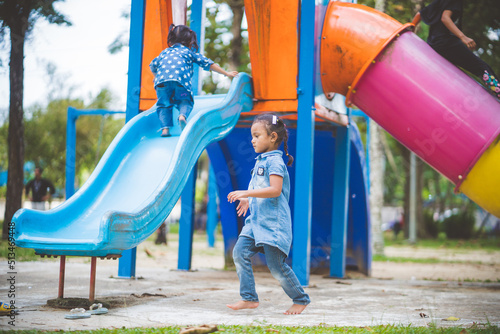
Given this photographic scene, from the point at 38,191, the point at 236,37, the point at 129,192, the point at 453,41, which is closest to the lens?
the point at 129,192

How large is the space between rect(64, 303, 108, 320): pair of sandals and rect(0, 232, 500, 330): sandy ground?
0.06m

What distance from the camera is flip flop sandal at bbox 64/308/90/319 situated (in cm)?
373

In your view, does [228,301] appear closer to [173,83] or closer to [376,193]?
[173,83]

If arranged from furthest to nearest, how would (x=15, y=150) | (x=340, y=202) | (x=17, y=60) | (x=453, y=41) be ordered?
(x=15, y=150) → (x=17, y=60) → (x=340, y=202) → (x=453, y=41)

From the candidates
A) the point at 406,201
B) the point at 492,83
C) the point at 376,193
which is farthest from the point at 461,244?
the point at 492,83

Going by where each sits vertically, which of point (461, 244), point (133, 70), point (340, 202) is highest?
point (133, 70)

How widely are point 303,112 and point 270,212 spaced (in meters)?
2.69

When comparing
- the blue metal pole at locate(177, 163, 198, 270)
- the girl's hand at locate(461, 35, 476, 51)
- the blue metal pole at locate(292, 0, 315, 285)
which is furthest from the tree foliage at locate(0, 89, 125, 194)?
the girl's hand at locate(461, 35, 476, 51)

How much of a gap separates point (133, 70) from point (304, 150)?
2.42 m

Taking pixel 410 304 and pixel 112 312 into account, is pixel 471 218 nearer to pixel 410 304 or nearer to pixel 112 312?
pixel 410 304

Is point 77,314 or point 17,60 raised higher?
point 17,60

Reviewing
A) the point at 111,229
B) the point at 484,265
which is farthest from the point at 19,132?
the point at 484,265

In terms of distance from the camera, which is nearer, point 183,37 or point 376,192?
point 183,37

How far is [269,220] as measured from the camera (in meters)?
4.20
